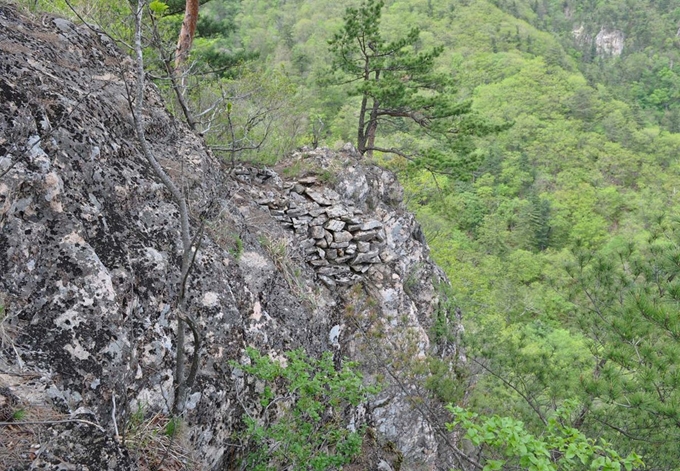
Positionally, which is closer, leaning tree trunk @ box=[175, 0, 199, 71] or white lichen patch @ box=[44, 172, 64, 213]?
white lichen patch @ box=[44, 172, 64, 213]

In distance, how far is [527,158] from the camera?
55.2 m

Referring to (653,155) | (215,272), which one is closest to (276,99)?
(215,272)

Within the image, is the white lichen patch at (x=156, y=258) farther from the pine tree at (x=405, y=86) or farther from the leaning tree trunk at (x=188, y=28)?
the pine tree at (x=405, y=86)

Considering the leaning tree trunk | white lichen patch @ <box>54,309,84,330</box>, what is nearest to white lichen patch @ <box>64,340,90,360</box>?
white lichen patch @ <box>54,309,84,330</box>

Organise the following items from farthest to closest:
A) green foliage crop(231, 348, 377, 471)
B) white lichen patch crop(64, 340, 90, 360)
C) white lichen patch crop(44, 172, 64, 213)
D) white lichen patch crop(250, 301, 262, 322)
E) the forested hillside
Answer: the forested hillside, white lichen patch crop(250, 301, 262, 322), green foliage crop(231, 348, 377, 471), white lichen patch crop(44, 172, 64, 213), white lichen patch crop(64, 340, 90, 360)

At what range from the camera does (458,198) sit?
44.6 meters

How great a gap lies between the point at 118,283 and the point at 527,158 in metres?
57.9

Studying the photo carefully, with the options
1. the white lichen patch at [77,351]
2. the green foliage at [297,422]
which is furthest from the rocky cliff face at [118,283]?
the green foliage at [297,422]

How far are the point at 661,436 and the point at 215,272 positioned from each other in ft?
16.1

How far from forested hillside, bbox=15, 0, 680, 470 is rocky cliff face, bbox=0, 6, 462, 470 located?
36.7 inches

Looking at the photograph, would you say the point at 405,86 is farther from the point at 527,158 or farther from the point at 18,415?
the point at 527,158

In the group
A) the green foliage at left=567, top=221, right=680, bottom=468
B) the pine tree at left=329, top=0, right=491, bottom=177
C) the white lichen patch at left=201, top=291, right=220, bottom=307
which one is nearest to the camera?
the white lichen patch at left=201, top=291, right=220, bottom=307

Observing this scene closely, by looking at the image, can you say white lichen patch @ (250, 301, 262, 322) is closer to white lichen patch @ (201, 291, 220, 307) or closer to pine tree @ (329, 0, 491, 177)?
white lichen patch @ (201, 291, 220, 307)

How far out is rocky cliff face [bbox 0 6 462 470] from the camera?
264cm
